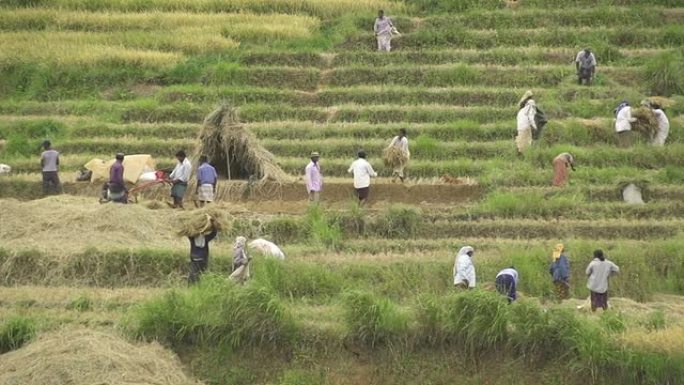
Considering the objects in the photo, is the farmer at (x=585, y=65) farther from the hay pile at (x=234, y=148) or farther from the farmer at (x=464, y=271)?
the farmer at (x=464, y=271)

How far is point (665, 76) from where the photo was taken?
2603 cm

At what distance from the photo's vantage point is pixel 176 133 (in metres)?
24.8

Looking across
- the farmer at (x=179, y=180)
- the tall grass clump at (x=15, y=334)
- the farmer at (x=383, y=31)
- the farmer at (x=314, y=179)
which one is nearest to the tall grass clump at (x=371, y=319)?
the tall grass clump at (x=15, y=334)

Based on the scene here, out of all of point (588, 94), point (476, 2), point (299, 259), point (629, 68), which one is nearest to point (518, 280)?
point (299, 259)

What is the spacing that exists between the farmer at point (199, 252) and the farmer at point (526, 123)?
7.40 metres

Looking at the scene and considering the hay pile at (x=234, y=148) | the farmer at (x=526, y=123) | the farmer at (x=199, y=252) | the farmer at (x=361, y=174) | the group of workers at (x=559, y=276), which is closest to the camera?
the group of workers at (x=559, y=276)

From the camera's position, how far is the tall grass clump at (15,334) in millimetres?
15508

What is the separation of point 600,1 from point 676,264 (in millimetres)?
13144

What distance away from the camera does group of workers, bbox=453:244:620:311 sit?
16344 millimetres

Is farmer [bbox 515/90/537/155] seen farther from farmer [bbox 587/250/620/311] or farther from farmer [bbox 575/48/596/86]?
farmer [bbox 587/250/620/311]

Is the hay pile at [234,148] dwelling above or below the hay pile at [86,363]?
above

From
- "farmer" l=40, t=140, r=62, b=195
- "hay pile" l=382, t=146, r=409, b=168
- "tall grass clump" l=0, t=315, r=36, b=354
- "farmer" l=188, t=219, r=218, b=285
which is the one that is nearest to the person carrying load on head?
"hay pile" l=382, t=146, r=409, b=168

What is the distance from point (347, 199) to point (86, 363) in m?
8.43

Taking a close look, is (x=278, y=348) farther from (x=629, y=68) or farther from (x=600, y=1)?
(x=600, y=1)
